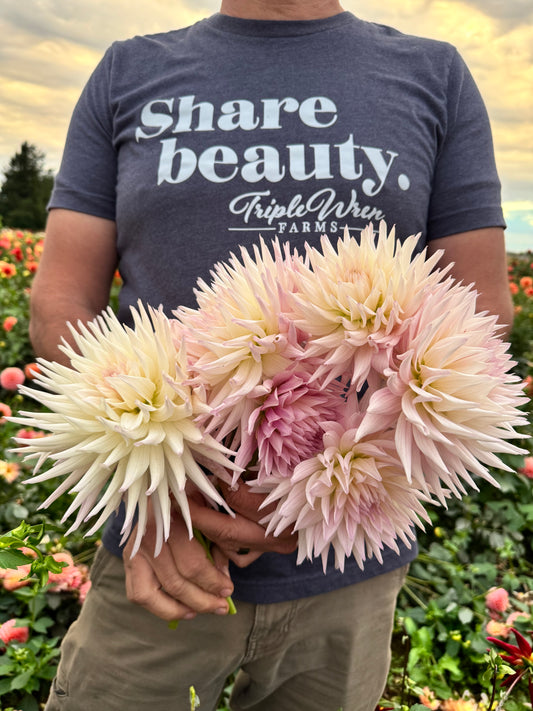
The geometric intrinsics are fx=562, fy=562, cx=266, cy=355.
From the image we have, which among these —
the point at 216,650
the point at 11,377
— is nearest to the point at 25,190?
the point at 11,377

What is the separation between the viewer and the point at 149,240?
1.43 metres

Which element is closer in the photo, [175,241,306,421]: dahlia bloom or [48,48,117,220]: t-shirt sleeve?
[175,241,306,421]: dahlia bloom

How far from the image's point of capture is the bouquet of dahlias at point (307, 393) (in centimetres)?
63

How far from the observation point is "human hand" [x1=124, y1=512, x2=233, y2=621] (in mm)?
950

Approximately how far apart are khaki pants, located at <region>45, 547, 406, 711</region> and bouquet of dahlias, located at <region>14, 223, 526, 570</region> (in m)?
0.77

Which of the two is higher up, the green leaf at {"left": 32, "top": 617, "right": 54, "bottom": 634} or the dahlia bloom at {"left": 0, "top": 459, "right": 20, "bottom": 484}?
the dahlia bloom at {"left": 0, "top": 459, "right": 20, "bottom": 484}

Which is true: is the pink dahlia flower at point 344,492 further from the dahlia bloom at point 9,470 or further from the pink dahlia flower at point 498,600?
the dahlia bloom at point 9,470

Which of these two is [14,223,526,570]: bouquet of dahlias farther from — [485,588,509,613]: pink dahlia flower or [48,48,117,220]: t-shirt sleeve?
[485,588,509,613]: pink dahlia flower

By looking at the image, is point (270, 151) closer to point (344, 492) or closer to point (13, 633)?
point (344, 492)

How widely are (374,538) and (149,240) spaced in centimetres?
97

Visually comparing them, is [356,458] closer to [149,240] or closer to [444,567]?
[149,240]

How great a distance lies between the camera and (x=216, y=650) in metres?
1.37

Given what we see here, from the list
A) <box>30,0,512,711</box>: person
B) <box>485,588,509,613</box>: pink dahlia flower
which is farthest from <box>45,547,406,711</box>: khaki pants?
<box>485,588,509,613</box>: pink dahlia flower

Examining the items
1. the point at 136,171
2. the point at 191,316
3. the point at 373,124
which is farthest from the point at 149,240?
the point at 191,316
